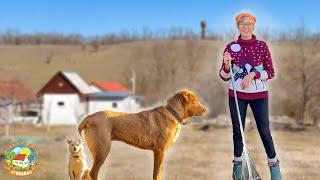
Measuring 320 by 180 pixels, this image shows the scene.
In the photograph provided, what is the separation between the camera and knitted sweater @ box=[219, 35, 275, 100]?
3.90 m

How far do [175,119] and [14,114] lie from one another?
25.4 metres

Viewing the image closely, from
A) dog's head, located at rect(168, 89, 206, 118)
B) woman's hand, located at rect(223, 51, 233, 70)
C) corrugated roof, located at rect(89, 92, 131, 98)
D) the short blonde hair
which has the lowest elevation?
corrugated roof, located at rect(89, 92, 131, 98)

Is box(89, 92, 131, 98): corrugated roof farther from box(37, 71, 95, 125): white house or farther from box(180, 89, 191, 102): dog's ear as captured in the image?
box(180, 89, 191, 102): dog's ear

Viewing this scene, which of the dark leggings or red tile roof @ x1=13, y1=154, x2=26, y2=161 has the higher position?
the dark leggings

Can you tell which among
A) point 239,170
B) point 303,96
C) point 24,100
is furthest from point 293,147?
point 24,100

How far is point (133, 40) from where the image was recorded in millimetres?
75812

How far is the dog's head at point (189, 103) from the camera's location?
374cm

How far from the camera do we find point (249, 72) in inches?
153

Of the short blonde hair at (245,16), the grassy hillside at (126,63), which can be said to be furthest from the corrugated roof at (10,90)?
the short blonde hair at (245,16)

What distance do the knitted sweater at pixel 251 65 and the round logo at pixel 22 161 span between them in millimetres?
1658

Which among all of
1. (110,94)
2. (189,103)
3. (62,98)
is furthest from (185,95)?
(62,98)

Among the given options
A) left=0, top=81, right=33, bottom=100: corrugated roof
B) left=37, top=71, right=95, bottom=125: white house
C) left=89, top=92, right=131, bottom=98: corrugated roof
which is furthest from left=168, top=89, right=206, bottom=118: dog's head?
left=37, top=71, right=95, bottom=125: white house

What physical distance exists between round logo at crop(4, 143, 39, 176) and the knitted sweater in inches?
65.3

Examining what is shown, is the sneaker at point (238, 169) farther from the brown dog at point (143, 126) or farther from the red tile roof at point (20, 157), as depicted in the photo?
the red tile roof at point (20, 157)
